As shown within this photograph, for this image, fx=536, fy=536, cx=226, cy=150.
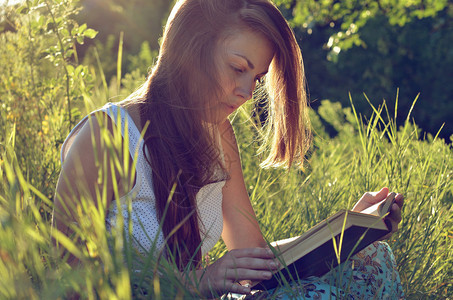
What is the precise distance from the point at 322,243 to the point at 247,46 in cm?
70

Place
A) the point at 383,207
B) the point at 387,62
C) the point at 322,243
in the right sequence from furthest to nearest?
the point at 387,62, the point at 383,207, the point at 322,243

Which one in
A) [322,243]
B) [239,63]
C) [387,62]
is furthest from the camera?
[387,62]

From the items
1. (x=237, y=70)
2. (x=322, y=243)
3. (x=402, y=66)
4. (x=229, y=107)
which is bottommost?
(x=402, y=66)

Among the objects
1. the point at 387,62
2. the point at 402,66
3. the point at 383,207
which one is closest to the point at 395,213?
the point at 383,207

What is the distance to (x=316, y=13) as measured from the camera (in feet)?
18.4

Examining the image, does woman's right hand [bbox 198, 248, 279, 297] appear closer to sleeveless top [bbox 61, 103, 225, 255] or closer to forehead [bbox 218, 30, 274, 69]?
sleeveless top [bbox 61, 103, 225, 255]

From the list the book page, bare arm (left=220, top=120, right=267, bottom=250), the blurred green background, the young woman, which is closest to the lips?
the young woman

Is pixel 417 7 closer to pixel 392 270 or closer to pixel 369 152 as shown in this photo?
pixel 369 152

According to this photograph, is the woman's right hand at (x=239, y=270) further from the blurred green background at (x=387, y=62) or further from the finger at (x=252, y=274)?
the blurred green background at (x=387, y=62)

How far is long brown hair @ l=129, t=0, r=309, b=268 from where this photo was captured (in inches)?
63.8

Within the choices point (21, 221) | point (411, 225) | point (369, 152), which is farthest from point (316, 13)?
point (21, 221)

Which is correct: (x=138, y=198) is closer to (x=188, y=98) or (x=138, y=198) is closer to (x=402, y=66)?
(x=188, y=98)

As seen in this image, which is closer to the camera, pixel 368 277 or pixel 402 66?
pixel 368 277

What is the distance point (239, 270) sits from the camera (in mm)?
1276
